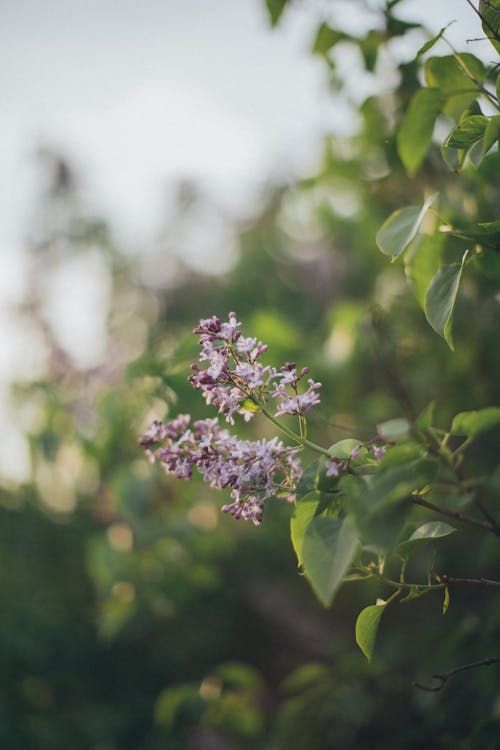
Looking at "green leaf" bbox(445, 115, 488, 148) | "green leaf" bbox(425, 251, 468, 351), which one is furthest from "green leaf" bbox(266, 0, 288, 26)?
"green leaf" bbox(425, 251, 468, 351)

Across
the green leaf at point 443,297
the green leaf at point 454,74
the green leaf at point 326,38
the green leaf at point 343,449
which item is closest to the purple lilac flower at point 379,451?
the green leaf at point 343,449

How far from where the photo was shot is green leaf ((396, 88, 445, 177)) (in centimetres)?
70

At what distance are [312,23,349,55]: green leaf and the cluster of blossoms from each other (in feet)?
2.26

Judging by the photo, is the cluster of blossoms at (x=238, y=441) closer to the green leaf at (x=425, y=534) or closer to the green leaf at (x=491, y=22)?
the green leaf at (x=425, y=534)

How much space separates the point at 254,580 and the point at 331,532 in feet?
7.65

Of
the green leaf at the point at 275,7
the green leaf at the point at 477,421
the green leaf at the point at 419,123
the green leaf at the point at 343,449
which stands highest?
the green leaf at the point at 275,7

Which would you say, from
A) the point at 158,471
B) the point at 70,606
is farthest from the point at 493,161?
the point at 70,606

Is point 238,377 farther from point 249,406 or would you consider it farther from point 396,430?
point 396,430

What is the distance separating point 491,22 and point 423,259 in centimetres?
29

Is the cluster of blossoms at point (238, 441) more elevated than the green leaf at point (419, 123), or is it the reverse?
the green leaf at point (419, 123)

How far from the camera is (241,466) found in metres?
0.60

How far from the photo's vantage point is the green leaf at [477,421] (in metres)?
0.53

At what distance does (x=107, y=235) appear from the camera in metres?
3.24

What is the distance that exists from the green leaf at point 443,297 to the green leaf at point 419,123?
20cm
